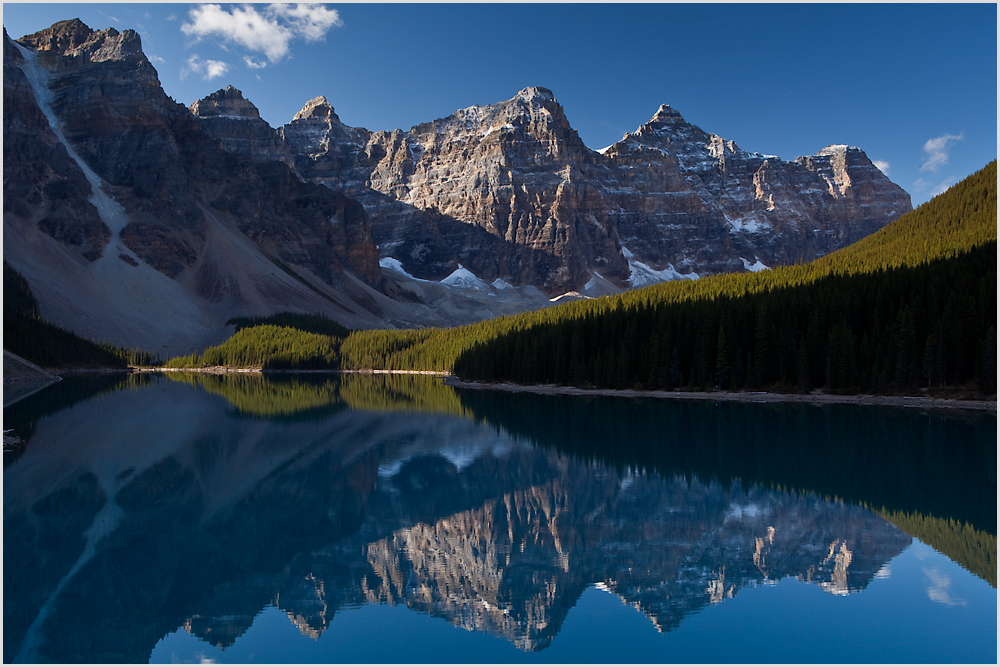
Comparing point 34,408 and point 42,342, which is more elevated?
point 42,342

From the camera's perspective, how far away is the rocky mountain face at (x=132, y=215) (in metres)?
130

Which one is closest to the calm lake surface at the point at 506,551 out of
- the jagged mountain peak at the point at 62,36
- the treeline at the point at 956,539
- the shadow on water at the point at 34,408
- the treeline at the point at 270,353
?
the treeline at the point at 956,539

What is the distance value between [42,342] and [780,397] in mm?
97331

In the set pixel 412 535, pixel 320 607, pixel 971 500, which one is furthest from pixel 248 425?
pixel 971 500

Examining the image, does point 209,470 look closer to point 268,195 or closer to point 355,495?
point 355,495

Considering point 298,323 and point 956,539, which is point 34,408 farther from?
point 298,323

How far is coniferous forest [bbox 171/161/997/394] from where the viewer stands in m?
45.0

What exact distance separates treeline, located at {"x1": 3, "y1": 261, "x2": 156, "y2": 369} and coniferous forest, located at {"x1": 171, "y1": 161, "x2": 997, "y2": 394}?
58720mm

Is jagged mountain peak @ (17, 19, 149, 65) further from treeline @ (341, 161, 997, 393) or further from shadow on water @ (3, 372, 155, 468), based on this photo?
treeline @ (341, 161, 997, 393)

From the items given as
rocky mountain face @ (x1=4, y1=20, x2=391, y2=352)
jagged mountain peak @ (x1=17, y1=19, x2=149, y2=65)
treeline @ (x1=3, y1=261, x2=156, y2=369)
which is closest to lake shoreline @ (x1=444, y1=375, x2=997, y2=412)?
treeline @ (x1=3, y1=261, x2=156, y2=369)

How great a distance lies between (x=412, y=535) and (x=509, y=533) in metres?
2.34

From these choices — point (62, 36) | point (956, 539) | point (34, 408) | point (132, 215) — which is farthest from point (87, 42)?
point (956, 539)

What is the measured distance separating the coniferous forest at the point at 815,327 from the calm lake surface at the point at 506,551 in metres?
18.0

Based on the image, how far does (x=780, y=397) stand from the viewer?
165 feet
